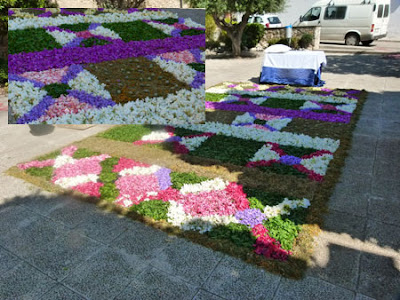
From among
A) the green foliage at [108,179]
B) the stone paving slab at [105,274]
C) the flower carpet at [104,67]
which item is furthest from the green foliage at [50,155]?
the stone paving slab at [105,274]

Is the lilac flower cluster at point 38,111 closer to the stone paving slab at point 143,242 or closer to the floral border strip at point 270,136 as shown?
the floral border strip at point 270,136

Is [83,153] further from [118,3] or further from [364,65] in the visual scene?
[118,3]

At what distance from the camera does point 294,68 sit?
11273mm

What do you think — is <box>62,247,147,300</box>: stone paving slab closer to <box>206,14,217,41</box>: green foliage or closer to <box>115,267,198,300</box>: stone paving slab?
<box>115,267,198,300</box>: stone paving slab

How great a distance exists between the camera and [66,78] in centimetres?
688

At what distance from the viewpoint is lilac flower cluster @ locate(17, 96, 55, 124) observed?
6.12 m

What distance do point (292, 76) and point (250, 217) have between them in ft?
28.7

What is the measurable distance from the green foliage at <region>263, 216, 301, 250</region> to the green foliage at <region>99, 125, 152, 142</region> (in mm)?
3885

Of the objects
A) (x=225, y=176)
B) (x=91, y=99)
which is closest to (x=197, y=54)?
(x=91, y=99)

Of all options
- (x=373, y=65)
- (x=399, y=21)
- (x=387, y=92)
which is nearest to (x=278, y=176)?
(x=387, y=92)

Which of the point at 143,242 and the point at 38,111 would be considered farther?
the point at 38,111

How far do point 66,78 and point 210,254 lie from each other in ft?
17.8

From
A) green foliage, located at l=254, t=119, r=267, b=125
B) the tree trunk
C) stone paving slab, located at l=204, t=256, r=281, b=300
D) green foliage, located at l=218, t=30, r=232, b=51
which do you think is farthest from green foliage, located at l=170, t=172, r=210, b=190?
green foliage, located at l=218, t=30, r=232, b=51

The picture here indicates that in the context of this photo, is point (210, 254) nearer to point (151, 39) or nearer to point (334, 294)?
point (334, 294)
